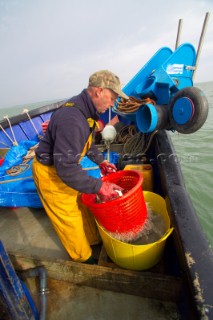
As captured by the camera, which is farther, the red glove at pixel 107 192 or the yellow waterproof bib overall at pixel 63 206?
the yellow waterproof bib overall at pixel 63 206

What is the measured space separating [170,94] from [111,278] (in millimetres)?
3128

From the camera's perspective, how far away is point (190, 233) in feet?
4.82

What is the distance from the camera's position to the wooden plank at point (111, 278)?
156 cm

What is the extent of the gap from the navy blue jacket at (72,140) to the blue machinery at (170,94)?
1583mm

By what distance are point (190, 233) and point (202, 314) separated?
0.52m

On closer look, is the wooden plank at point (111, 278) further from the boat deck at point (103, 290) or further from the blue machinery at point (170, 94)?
the blue machinery at point (170, 94)

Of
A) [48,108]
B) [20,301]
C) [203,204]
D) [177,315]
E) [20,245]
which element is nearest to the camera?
[20,301]

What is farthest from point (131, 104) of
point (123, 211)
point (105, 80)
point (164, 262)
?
point (164, 262)

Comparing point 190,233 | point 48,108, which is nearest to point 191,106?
point 190,233

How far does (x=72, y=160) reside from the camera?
1.51 meters

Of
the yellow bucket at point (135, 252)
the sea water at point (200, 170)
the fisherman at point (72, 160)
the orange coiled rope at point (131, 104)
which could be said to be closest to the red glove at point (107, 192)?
the fisherman at point (72, 160)

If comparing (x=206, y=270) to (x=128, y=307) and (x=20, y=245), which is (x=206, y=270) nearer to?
(x=128, y=307)

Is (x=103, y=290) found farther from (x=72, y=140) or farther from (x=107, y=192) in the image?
(x=72, y=140)

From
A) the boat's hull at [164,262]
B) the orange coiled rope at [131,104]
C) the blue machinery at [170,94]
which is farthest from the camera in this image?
the orange coiled rope at [131,104]
